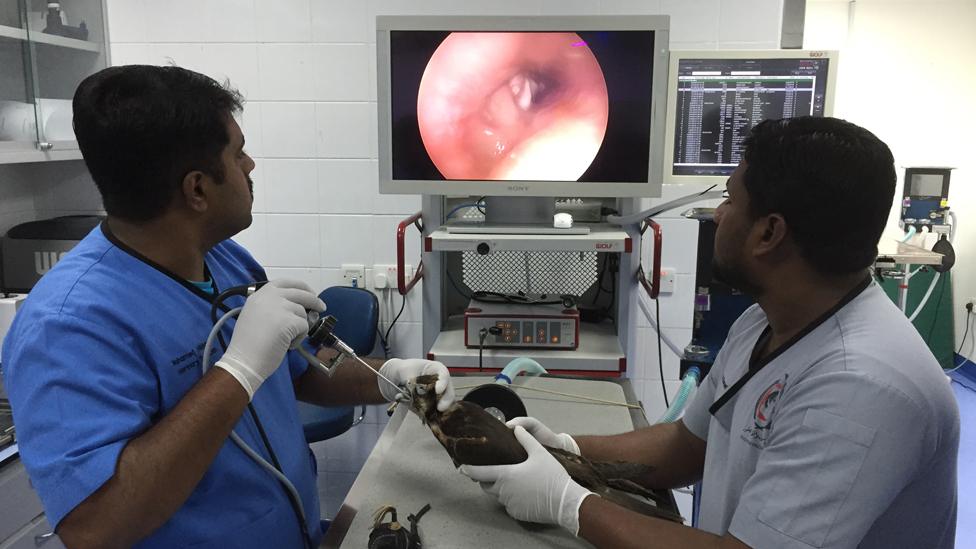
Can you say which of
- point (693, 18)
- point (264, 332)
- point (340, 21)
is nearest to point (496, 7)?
point (340, 21)

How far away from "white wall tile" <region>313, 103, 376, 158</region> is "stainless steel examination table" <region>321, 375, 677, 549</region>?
1.55m

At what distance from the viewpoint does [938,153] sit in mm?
4320

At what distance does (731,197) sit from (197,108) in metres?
0.89

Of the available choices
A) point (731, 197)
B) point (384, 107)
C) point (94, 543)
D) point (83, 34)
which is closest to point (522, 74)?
point (384, 107)

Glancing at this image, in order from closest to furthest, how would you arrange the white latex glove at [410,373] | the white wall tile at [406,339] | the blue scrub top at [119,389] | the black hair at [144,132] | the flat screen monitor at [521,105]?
the blue scrub top at [119,389] → the black hair at [144,132] → the white latex glove at [410,373] → the flat screen monitor at [521,105] → the white wall tile at [406,339]

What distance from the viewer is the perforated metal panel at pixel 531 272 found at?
2172 millimetres

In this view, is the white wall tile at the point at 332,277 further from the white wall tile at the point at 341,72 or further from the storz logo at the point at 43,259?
the storz logo at the point at 43,259

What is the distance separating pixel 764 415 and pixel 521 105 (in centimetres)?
115

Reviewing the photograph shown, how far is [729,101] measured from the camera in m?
2.48

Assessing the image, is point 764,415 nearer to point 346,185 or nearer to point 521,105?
point 521,105

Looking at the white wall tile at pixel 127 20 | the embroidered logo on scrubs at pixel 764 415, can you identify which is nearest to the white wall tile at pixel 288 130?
the white wall tile at pixel 127 20

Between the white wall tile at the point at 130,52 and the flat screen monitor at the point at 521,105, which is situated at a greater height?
the white wall tile at the point at 130,52

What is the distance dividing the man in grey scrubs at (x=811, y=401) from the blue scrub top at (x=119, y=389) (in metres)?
0.37

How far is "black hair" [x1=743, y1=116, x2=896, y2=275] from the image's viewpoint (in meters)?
0.95
